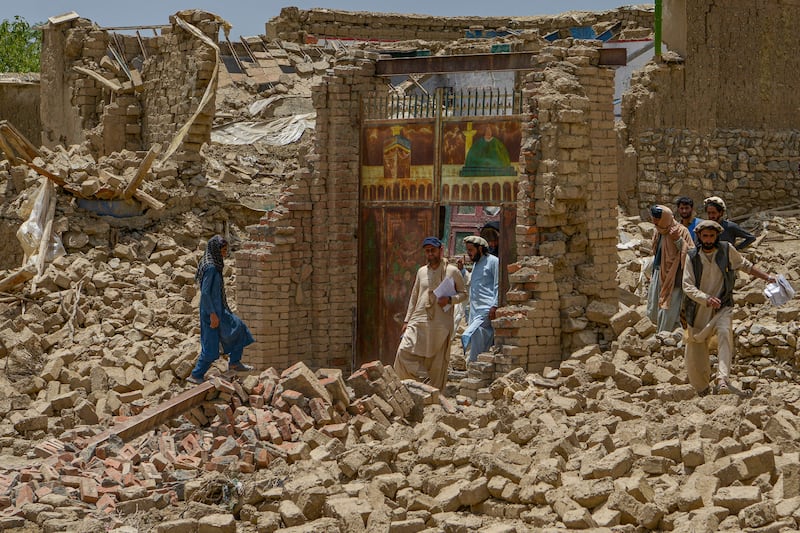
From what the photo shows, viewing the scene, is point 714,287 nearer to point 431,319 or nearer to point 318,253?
point 431,319

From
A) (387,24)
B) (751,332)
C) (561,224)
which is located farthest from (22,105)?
(751,332)

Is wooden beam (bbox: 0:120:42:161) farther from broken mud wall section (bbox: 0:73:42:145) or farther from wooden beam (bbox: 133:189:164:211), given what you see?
broken mud wall section (bbox: 0:73:42:145)

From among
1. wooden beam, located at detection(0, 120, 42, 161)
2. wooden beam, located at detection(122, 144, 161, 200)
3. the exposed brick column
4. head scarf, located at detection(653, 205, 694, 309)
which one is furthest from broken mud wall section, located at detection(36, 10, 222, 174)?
head scarf, located at detection(653, 205, 694, 309)

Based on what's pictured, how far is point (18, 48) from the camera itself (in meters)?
42.0

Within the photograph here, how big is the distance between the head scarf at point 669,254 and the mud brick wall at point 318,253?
343 cm

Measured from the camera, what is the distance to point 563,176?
10625 mm

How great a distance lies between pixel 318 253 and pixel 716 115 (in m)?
7.03

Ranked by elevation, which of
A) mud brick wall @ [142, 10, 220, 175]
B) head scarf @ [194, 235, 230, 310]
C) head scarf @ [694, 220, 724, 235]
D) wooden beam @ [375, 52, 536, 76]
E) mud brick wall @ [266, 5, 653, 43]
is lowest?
head scarf @ [194, 235, 230, 310]

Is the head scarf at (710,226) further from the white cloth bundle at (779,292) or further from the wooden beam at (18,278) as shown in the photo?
the wooden beam at (18,278)

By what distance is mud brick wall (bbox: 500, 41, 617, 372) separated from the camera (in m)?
10.5

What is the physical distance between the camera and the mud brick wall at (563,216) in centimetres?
1052

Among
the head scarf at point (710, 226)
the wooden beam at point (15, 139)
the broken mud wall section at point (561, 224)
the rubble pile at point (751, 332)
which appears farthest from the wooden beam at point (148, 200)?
the head scarf at point (710, 226)

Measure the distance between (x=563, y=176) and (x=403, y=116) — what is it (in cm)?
207

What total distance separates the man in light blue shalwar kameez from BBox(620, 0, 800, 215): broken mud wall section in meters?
6.32
